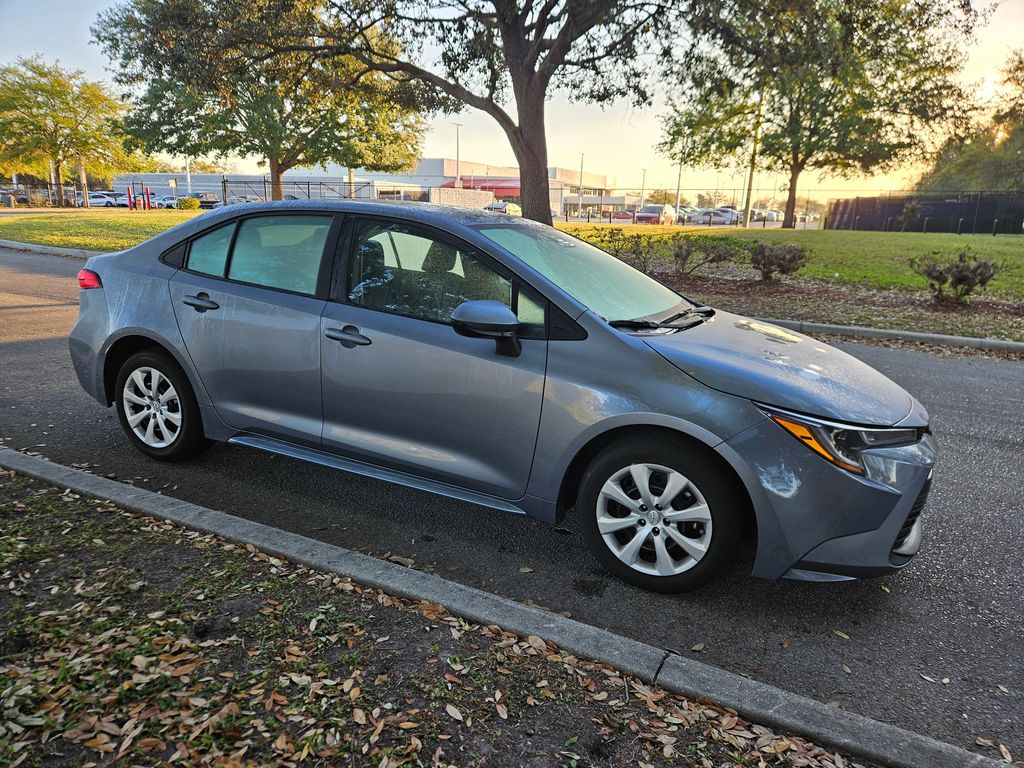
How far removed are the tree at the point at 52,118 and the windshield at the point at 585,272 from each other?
5952 centimetres

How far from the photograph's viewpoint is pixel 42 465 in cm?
399

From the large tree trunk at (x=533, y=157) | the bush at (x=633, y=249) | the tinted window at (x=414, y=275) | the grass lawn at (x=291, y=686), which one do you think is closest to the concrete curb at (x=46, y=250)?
the large tree trunk at (x=533, y=157)

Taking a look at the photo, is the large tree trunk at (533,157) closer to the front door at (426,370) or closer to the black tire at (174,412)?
the black tire at (174,412)

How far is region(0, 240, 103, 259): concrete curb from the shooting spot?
53.4 ft

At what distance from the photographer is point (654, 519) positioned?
3.03 m

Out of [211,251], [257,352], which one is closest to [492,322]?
[257,352]

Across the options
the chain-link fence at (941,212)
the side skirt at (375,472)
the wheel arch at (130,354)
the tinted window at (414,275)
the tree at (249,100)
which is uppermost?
the tree at (249,100)

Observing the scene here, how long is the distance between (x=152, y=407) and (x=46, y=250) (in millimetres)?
16270

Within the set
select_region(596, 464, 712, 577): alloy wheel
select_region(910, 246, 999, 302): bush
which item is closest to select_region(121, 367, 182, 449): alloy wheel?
select_region(596, 464, 712, 577): alloy wheel

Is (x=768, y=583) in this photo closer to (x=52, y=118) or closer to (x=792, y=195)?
(x=792, y=195)

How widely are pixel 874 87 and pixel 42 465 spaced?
39.2 meters

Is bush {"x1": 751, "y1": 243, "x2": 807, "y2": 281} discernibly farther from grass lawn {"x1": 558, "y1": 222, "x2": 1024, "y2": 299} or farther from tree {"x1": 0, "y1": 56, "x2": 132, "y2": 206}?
tree {"x1": 0, "y1": 56, "x2": 132, "y2": 206}

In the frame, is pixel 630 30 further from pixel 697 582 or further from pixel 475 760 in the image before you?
pixel 475 760

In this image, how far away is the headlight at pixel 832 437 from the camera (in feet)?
9.09
